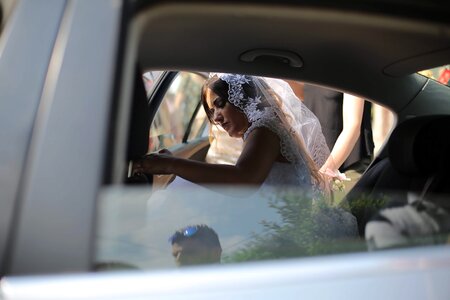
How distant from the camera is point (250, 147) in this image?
7.31ft

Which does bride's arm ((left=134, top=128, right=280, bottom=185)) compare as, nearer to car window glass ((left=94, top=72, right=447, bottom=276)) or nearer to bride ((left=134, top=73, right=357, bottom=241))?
bride ((left=134, top=73, right=357, bottom=241))

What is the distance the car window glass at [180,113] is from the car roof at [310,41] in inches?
18.8

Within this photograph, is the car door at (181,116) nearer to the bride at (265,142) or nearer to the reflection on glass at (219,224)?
the bride at (265,142)

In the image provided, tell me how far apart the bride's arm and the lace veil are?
6 centimetres

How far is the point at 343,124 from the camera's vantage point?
3037mm

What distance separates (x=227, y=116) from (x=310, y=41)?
89cm

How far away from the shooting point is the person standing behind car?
2.59 meters

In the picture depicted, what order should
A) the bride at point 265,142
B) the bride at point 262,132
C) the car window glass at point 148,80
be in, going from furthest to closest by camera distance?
the bride at point 262,132
the bride at point 265,142
the car window glass at point 148,80

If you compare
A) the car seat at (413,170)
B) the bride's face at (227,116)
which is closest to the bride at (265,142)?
the bride's face at (227,116)

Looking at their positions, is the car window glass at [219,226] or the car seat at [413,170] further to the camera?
the car seat at [413,170]

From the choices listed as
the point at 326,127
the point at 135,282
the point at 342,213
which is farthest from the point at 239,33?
the point at 326,127

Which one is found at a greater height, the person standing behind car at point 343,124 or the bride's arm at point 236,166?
the person standing behind car at point 343,124

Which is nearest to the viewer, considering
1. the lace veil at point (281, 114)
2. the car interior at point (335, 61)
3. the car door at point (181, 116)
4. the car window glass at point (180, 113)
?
the car interior at point (335, 61)

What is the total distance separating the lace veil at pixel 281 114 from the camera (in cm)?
231
